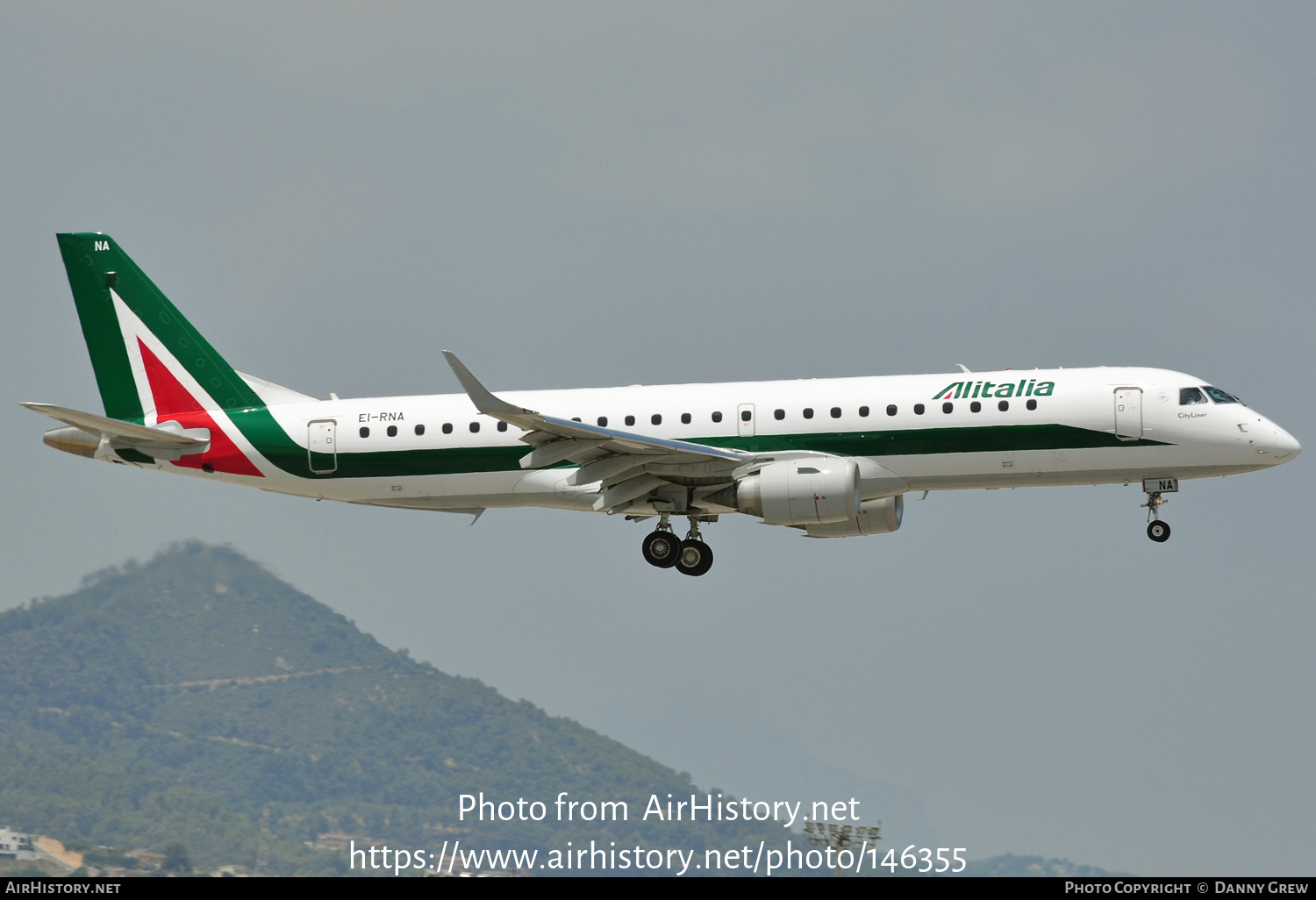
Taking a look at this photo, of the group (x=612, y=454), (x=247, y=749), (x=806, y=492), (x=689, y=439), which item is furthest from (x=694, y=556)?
(x=247, y=749)

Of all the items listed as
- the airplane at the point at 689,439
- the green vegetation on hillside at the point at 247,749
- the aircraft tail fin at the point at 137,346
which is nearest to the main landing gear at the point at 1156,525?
→ the airplane at the point at 689,439

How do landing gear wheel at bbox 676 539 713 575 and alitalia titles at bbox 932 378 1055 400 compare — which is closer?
alitalia titles at bbox 932 378 1055 400

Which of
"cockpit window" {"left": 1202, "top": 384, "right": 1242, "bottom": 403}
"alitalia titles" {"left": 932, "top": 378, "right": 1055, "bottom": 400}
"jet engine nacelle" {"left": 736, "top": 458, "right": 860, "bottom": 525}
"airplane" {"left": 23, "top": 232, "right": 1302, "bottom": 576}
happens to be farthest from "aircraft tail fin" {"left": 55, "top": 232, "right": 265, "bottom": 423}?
"cockpit window" {"left": 1202, "top": 384, "right": 1242, "bottom": 403}

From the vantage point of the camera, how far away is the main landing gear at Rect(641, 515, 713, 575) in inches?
1602

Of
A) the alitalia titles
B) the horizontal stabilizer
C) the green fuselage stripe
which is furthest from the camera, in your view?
the horizontal stabilizer

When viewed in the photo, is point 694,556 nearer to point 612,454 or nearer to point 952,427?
point 612,454

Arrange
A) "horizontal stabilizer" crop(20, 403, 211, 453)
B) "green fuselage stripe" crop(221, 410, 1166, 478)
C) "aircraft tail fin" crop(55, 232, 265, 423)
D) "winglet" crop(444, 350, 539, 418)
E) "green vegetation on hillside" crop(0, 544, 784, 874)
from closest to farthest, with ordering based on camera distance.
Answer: "winglet" crop(444, 350, 539, 418)
"green fuselage stripe" crop(221, 410, 1166, 478)
"horizontal stabilizer" crop(20, 403, 211, 453)
"aircraft tail fin" crop(55, 232, 265, 423)
"green vegetation on hillside" crop(0, 544, 784, 874)

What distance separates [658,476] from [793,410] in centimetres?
368

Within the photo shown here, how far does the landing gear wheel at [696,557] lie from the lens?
40.8 m

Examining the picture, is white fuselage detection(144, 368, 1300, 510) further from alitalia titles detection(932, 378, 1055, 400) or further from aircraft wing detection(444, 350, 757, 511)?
aircraft wing detection(444, 350, 757, 511)

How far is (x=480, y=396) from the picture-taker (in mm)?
35625

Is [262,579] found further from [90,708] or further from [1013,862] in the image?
[90,708]

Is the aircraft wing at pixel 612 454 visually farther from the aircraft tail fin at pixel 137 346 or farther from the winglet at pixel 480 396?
the aircraft tail fin at pixel 137 346
